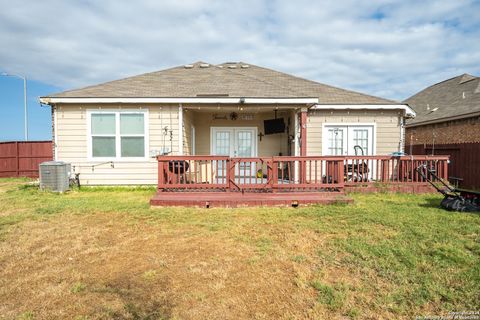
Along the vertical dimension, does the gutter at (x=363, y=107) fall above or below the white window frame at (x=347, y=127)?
above

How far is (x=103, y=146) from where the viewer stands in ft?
28.8

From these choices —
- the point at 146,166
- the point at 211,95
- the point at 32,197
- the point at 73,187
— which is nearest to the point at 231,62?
the point at 211,95

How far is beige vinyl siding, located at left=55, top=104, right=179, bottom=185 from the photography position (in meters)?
8.68

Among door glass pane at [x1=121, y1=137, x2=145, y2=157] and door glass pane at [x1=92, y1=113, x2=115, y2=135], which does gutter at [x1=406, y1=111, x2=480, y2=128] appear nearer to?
door glass pane at [x1=121, y1=137, x2=145, y2=157]

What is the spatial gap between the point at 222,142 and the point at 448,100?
1268cm

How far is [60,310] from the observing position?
2.47 m

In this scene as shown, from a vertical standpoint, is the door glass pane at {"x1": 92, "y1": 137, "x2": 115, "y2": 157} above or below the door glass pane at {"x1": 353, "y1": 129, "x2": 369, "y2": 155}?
below

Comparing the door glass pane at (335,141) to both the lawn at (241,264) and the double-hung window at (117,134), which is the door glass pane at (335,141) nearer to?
the lawn at (241,264)

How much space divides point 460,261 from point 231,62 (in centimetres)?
1215

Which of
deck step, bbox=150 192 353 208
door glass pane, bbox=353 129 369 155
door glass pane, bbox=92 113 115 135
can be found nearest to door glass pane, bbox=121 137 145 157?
door glass pane, bbox=92 113 115 135

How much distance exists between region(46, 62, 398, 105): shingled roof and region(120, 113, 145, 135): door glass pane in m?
0.61

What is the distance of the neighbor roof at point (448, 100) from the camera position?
12672mm

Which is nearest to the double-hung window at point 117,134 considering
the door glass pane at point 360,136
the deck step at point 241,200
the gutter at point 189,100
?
the gutter at point 189,100

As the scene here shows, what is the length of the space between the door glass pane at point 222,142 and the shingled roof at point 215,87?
1.97 metres
